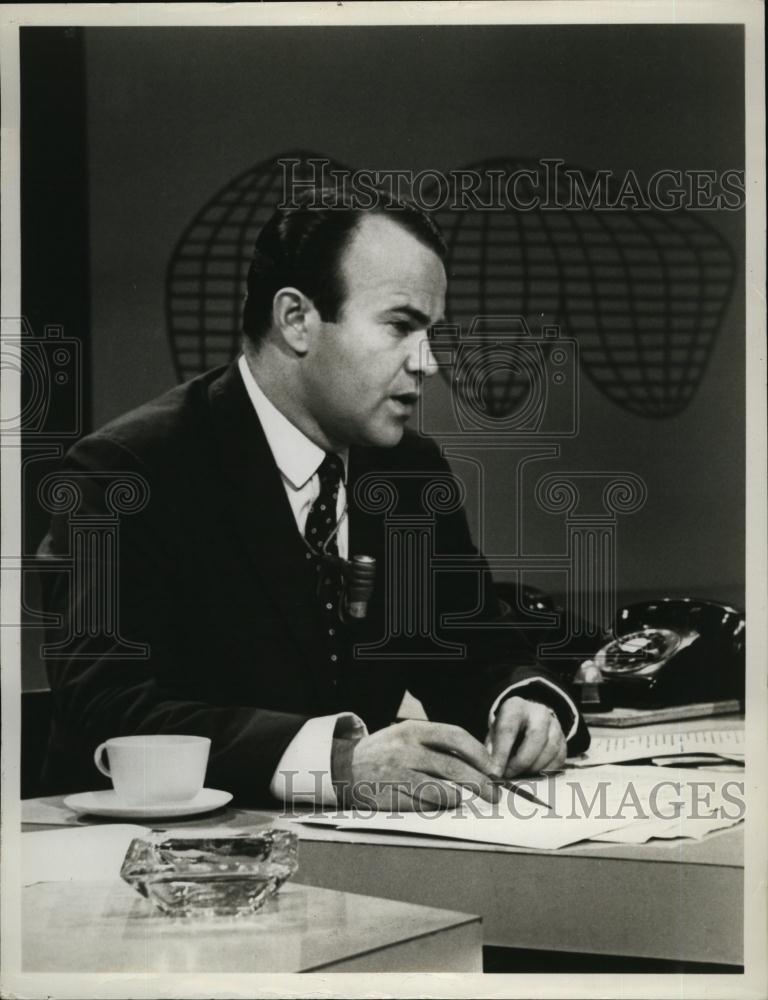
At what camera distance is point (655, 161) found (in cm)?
145

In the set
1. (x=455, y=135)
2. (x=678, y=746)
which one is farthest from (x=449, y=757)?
(x=455, y=135)

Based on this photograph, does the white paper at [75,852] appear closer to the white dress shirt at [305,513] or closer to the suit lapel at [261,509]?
the white dress shirt at [305,513]

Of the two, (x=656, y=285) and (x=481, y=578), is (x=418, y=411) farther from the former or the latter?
(x=656, y=285)

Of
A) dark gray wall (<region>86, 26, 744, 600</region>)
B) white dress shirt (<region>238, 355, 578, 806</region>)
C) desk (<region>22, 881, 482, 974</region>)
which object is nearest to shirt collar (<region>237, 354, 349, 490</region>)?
white dress shirt (<region>238, 355, 578, 806</region>)

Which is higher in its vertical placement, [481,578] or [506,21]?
[506,21]

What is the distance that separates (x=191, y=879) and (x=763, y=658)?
28.1 inches

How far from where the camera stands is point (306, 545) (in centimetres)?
144

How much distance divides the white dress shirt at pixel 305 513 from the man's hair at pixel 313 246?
0.08 m

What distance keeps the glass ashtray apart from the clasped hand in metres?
0.22

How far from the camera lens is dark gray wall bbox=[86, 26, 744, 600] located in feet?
4.70

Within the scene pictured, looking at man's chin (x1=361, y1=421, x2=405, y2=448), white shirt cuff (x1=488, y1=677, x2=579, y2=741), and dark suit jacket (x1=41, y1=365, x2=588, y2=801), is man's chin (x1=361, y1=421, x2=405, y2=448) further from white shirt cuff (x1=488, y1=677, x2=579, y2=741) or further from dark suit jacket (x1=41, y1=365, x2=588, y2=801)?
white shirt cuff (x1=488, y1=677, x2=579, y2=741)

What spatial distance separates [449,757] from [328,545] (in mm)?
283

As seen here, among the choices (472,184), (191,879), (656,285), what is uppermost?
(472,184)

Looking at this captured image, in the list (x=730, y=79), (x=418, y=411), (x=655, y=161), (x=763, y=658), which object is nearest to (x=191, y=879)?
(x=418, y=411)
